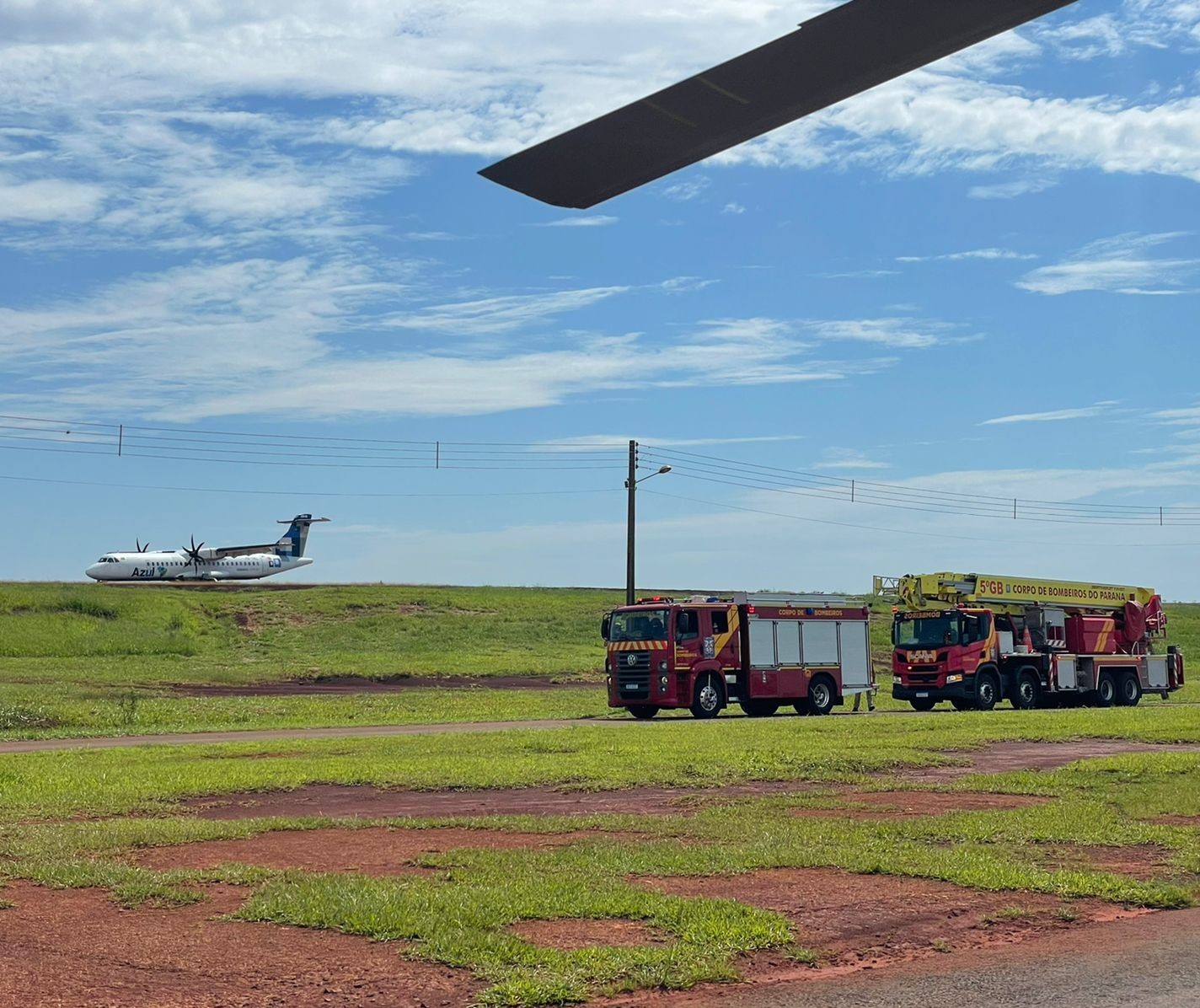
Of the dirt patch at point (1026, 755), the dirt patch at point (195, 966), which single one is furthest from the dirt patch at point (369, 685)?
the dirt patch at point (195, 966)

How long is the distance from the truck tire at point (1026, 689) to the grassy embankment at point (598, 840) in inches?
610

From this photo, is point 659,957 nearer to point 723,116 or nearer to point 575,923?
point 575,923

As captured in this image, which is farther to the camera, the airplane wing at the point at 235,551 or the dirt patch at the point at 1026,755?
the airplane wing at the point at 235,551

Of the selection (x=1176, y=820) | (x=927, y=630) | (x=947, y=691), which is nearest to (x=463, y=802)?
(x=1176, y=820)

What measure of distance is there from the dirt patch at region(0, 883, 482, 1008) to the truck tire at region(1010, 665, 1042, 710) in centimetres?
3110

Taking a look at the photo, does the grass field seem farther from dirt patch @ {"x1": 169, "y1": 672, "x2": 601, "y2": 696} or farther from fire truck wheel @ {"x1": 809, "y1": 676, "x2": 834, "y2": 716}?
dirt patch @ {"x1": 169, "y1": 672, "x2": 601, "y2": 696}

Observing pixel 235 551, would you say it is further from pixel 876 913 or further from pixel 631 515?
pixel 876 913

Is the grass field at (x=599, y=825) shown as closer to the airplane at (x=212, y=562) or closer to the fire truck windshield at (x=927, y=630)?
the fire truck windshield at (x=927, y=630)

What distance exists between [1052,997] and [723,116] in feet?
17.8

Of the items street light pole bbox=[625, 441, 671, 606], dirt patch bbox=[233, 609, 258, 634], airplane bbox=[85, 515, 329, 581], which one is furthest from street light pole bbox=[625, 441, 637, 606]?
airplane bbox=[85, 515, 329, 581]

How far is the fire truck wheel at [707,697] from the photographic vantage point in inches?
1259

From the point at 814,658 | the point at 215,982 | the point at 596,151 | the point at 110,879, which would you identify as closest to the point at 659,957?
the point at 215,982

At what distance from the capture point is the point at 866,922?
8.33m

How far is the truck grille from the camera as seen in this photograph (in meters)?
31.7
